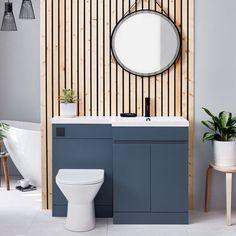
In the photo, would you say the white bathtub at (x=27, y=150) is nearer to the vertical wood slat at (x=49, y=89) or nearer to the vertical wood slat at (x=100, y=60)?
the vertical wood slat at (x=49, y=89)

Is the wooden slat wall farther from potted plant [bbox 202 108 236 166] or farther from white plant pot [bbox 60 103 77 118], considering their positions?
potted plant [bbox 202 108 236 166]

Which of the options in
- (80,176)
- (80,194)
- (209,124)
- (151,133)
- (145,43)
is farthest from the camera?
(145,43)

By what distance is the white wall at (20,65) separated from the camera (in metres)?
5.79

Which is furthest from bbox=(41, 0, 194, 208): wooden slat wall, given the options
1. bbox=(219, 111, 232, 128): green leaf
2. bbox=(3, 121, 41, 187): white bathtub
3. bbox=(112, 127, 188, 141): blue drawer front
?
bbox=(3, 121, 41, 187): white bathtub

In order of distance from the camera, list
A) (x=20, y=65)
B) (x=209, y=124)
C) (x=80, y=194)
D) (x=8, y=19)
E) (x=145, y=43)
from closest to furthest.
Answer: (x=80, y=194) < (x=209, y=124) < (x=145, y=43) < (x=8, y=19) < (x=20, y=65)

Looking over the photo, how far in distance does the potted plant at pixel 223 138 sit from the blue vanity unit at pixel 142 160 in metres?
0.33

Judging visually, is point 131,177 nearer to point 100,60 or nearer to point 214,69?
point 100,60

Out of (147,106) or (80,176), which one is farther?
(147,106)

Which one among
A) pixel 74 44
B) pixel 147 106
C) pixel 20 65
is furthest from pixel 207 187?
pixel 20 65

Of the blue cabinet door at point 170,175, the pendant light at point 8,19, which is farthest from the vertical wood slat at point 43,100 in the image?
the blue cabinet door at point 170,175

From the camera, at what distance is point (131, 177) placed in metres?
3.85

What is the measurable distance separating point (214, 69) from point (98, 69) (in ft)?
3.65

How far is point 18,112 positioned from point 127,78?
7.07 feet

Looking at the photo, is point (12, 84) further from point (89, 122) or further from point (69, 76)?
point (89, 122)
